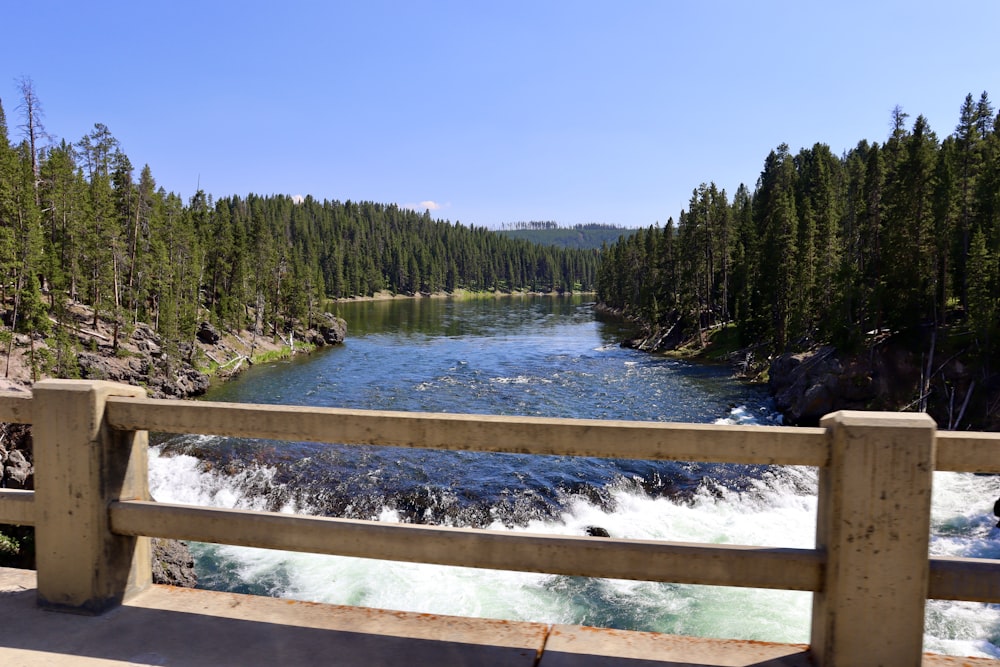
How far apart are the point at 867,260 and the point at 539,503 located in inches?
1549

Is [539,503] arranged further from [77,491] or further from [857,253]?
[857,253]

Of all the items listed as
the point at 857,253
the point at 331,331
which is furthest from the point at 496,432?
the point at 331,331

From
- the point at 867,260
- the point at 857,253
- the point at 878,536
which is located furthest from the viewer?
the point at 857,253

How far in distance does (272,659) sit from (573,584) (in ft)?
35.3

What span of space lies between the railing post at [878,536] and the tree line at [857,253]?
106ft

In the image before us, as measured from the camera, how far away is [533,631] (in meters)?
3.93

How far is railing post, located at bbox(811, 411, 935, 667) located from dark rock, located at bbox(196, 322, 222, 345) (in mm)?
57371

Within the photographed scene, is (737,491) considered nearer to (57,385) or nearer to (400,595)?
(400,595)

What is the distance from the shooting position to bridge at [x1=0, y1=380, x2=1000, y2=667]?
3.24m

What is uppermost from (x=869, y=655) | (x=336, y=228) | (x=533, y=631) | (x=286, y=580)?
(x=336, y=228)

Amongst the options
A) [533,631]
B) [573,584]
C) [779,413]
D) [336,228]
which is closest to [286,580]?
[573,584]

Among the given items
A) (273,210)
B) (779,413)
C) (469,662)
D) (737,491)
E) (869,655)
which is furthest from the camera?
(273,210)

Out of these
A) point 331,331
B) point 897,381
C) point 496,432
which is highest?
point 496,432

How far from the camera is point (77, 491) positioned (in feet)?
13.3
